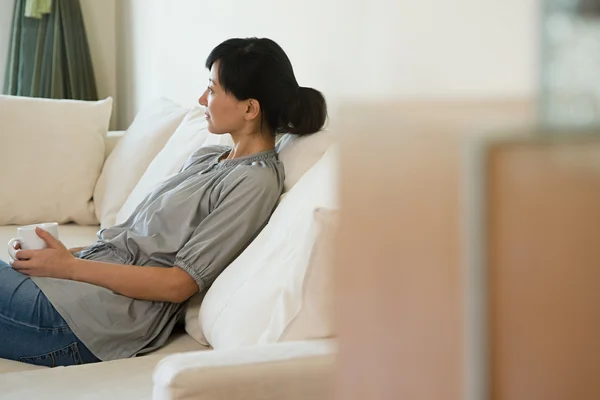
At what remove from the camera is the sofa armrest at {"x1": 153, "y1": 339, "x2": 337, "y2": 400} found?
3.82ft

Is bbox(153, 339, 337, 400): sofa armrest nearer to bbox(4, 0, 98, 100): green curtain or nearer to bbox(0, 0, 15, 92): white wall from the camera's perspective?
bbox(4, 0, 98, 100): green curtain

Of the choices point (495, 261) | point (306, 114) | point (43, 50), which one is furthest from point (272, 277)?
point (43, 50)

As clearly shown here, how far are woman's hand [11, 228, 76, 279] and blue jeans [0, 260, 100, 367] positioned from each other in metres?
0.06

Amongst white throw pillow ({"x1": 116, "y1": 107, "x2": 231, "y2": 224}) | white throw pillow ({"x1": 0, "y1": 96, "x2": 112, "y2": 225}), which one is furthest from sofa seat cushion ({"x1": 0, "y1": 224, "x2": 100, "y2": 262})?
white throw pillow ({"x1": 116, "y1": 107, "x2": 231, "y2": 224})

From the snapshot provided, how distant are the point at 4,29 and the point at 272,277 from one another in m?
3.45

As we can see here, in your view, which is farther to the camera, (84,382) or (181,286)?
(181,286)

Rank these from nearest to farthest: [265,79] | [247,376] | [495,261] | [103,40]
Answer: [495,261]
[247,376]
[265,79]
[103,40]

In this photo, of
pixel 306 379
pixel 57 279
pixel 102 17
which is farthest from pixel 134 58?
pixel 306 379

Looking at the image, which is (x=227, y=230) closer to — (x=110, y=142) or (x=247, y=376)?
(x=247, y=376)

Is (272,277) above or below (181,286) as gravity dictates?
above

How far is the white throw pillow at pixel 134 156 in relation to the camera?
114 inches

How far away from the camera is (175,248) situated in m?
1.90

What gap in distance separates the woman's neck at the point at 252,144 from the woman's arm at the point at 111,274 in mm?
365

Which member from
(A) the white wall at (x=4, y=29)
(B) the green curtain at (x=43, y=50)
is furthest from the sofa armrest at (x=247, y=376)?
(A) the white wall at (x=4, y=29)
